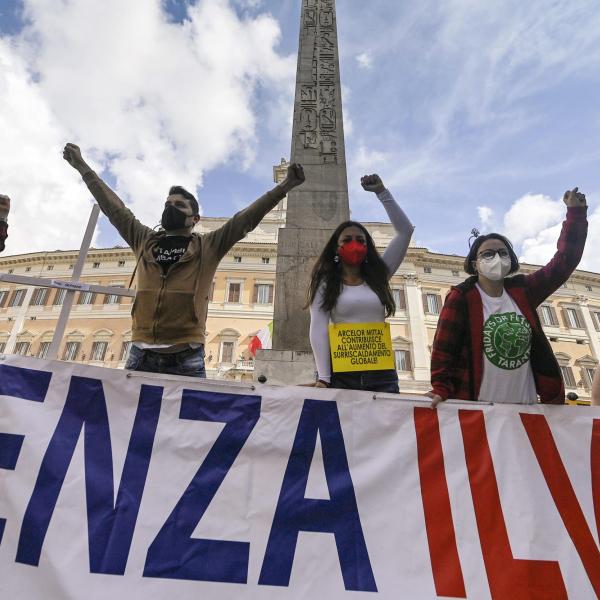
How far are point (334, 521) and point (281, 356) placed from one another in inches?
76.0

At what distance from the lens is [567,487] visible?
169 cm

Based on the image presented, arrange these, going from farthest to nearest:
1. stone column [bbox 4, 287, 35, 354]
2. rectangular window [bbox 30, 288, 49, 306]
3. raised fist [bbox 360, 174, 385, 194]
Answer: rectangular window [bbox 30, 288, 49, 306] < stone column [bbox 4, 287, 35, 354] < raised fist [bbox 360, 174, 385, 194]

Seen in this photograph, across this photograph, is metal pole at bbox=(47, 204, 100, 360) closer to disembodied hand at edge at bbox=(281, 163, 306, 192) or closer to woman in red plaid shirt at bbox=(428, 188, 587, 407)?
disembodied hand at edge at bbox=(281, 163, 306, 192)

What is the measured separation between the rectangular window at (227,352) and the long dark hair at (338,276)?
18309 millimetres

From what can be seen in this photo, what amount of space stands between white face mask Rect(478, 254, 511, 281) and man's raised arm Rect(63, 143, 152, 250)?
2009 millimetres

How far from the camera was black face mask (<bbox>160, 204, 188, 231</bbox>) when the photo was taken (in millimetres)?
2332

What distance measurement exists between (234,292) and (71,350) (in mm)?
9275

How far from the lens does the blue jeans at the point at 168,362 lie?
209cm

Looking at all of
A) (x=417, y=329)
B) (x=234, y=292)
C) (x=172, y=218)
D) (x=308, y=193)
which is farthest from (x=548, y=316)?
(x=172, y=218)

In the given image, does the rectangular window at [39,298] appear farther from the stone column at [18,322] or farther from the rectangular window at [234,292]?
the rectangular window at [234,292]

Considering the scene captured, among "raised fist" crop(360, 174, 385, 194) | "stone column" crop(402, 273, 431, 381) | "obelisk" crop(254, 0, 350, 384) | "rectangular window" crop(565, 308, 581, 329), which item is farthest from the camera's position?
"rectangular window" crop(565, 308, 581, 329)

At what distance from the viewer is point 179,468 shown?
65.5 inches

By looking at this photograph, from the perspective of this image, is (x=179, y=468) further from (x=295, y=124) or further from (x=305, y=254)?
(x=295, y=124)

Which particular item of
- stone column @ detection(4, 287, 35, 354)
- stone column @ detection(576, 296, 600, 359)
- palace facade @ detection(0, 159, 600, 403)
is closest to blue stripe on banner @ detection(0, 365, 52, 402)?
palace facade @ detection(0, 159, 600, 403)
